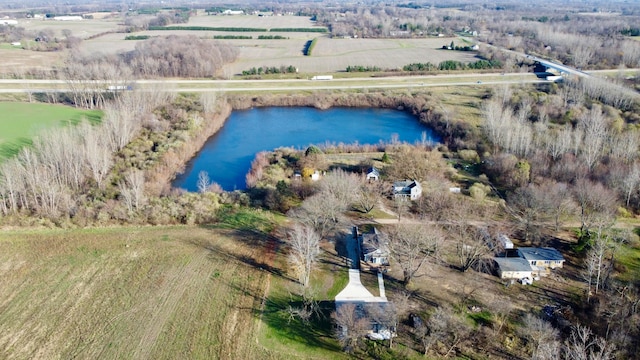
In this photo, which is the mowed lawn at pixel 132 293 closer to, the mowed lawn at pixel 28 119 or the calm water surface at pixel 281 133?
the calm water surface at pixel 281 133

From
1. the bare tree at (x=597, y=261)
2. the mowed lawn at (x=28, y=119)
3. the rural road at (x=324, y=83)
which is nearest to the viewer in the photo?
the bare tree at (x=597, y=261)

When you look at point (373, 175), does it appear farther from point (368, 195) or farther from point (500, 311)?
point (500, 311)

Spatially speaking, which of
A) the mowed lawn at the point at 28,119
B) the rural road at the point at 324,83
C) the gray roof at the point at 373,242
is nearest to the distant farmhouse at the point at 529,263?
the gray roof at the point at 373,242

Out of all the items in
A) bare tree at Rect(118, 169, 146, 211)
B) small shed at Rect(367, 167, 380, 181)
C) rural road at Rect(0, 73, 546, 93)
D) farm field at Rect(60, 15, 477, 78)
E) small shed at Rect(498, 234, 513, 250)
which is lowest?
small shed at Rect(498, 234, 513, 250)

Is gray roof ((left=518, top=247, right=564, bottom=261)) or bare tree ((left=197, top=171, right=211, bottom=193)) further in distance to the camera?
bare tree ((left=197, top=171, right=211, bottom=193))

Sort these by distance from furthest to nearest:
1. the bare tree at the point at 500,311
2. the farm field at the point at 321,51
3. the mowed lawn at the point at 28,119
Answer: the farm field at the point at 321,51
the mowed lawn at the point at 28,119
the bare tree at the point at 500,311

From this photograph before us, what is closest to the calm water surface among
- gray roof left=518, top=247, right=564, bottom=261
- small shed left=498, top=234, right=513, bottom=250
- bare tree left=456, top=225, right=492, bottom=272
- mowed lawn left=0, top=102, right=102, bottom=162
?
mowed lawn left=0, top=102, right=102, bottom=162

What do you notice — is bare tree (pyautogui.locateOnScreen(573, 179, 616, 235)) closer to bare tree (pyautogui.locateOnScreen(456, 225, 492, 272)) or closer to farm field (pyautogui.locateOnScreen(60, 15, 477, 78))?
bare tree (pyautogui.locateOnScreen(456, 225, 492, 272))
